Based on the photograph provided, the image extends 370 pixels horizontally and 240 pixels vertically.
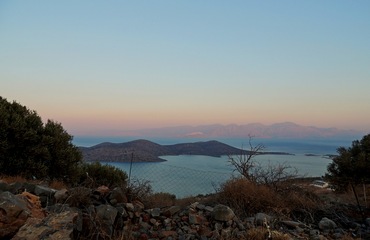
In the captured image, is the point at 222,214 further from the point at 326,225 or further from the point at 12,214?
the point at 12,214

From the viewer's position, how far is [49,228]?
4.37 m

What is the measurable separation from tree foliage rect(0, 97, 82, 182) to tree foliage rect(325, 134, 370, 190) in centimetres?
872

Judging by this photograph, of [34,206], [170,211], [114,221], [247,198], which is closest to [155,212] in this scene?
[170,211]

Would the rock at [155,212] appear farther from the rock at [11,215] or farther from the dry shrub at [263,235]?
the rock at [11,215]

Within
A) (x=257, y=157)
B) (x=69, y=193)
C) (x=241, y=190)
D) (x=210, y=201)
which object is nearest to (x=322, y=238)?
(x=241, y=190)

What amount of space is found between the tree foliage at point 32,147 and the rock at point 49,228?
6.36 metres

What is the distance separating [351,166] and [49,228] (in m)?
9.25

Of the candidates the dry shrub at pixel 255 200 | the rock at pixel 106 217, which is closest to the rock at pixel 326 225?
the dry shrub at pixel 255 200

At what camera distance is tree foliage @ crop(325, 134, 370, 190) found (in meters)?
10.1

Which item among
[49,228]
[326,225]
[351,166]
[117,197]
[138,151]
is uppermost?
[138,151]

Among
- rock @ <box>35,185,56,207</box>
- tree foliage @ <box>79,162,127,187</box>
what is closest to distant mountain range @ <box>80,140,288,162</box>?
tree foliage @ <box>79,162,127,187</box>

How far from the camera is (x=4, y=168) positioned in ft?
34.0

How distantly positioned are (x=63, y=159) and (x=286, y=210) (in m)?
7.58

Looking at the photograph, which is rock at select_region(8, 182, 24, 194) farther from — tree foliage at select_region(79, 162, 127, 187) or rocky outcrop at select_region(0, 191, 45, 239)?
tree foliage at select_region(79, 162, 127, 187)
